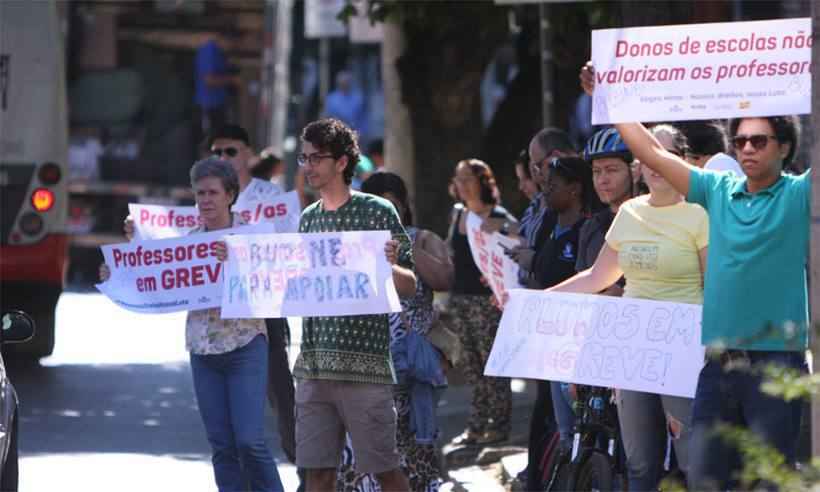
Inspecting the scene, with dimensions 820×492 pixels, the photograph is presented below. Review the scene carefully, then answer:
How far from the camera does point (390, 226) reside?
25.9ft

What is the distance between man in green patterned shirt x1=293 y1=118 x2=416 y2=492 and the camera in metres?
7.82

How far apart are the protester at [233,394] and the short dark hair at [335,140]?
92cm

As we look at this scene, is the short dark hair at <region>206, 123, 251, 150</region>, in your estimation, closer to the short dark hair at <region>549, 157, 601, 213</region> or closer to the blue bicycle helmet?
the short dark hair at <region>549, 157, 601, 213</region>

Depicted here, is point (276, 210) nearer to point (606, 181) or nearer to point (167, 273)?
point (167, 273)

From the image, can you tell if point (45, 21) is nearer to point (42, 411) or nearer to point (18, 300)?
point (18, 300)

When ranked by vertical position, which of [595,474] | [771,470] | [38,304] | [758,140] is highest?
[758,140]

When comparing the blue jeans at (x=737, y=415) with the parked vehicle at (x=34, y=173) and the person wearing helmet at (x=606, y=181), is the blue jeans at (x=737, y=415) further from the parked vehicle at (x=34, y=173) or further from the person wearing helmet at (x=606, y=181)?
the parked vehicle at (x=34, y=173)

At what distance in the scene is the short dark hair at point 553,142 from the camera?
9867 millimetres

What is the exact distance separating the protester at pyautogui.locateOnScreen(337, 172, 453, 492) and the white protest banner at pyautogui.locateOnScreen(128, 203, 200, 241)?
141cm

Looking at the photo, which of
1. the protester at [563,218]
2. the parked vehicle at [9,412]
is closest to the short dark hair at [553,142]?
the protester at [563,218]

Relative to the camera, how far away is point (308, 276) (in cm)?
797

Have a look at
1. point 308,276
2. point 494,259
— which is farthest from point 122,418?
point 308,276

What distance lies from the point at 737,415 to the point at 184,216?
447 centimetres

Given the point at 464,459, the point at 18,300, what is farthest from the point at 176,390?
the point at 464,459
